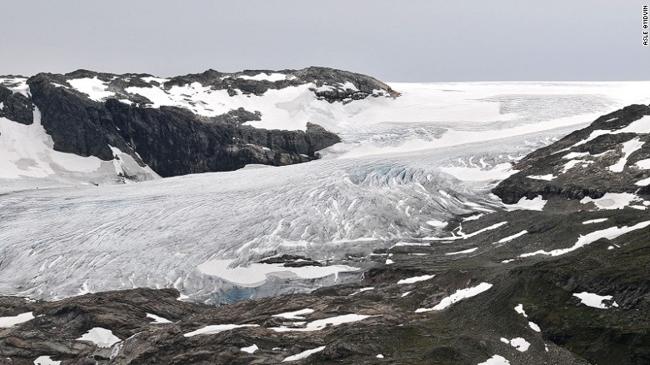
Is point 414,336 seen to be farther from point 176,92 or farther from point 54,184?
point 176,92

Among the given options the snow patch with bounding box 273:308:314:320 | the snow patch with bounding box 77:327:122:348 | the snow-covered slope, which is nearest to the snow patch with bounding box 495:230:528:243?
the snow-covered slope

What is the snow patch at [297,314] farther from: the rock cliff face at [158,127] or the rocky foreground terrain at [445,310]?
the rock cliff face at [158,127]

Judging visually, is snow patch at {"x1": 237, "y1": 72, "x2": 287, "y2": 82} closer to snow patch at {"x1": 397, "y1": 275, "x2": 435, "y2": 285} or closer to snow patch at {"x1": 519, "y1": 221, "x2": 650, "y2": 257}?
snow patch at {"x1": 397, "y1": 275, "x2": 435, "y2": 285}

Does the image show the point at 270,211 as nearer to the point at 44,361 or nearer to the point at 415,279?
the point at 415,279

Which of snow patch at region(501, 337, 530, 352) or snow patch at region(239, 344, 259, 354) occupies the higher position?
snow patch at region(501, 337, 530, 352)

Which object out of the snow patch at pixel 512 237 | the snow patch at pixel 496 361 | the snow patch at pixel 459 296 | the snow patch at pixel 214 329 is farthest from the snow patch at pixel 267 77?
the snow patch at pixel 496 361

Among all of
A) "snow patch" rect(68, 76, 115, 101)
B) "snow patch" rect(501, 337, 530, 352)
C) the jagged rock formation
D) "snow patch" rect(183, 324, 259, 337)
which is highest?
"snow patch" rect(68, 76, 115, 101)
